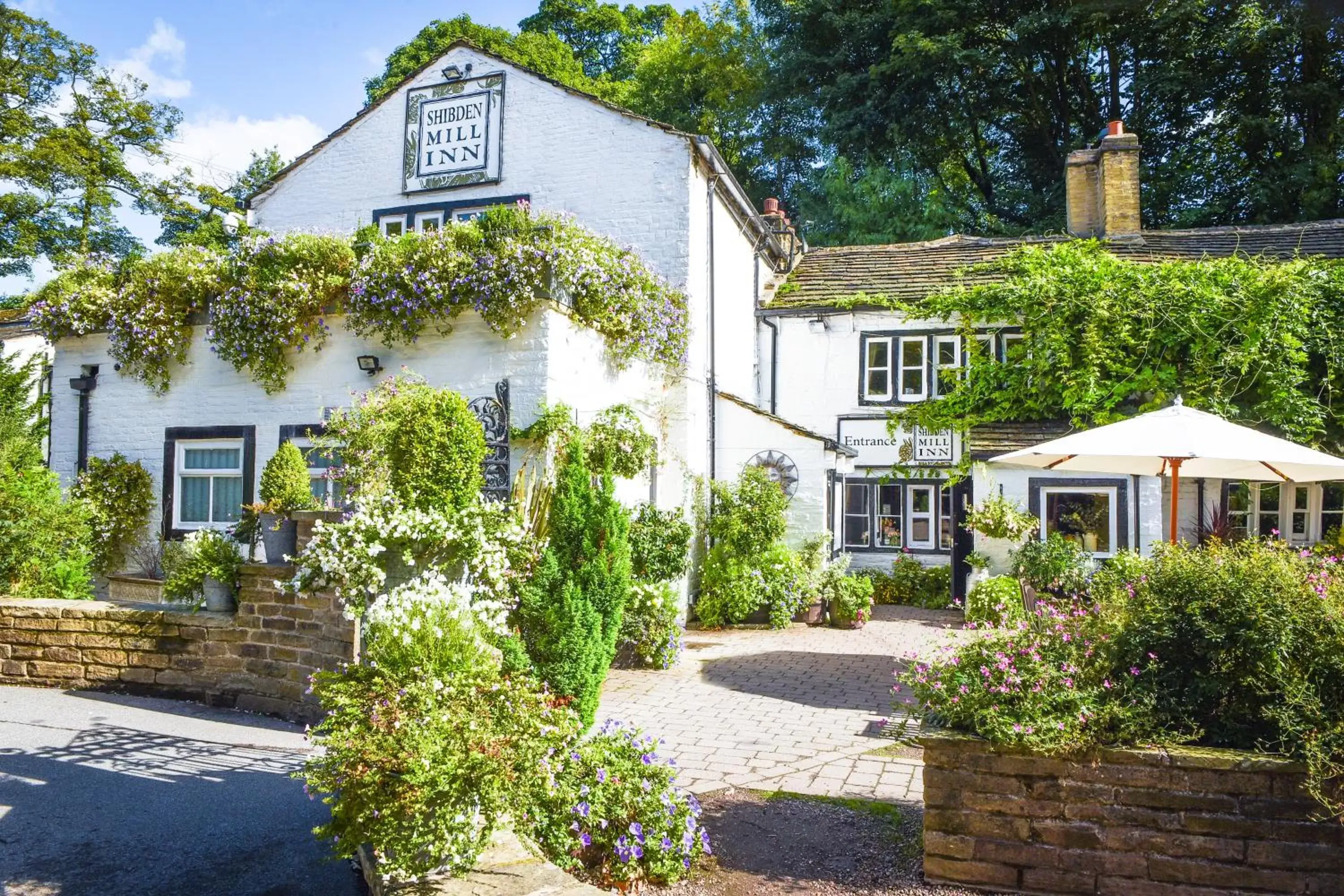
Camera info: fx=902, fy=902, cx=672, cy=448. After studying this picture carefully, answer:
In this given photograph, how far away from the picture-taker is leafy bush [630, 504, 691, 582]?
36.8 feet

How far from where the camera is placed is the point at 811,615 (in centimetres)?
1390

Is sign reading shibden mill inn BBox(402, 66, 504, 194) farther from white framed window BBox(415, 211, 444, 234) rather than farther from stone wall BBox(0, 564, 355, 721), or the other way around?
stone wall BBox(0, 564, 355, 721)

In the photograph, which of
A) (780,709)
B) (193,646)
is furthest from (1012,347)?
(193,646)

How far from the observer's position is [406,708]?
4250mm

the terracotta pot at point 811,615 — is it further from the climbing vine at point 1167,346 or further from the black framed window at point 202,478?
the black framed window at point 202,478

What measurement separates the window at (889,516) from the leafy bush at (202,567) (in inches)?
476

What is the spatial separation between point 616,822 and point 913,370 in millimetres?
14056

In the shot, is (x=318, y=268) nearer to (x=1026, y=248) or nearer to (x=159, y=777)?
(x=159, y=777)

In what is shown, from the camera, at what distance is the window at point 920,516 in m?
17.3

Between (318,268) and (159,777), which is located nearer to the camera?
(159,777)

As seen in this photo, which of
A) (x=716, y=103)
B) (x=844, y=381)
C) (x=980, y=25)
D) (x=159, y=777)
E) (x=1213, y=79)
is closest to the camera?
(x=159, y=777)

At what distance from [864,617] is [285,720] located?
8.66m

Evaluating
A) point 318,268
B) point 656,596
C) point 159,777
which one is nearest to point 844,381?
point 656,596

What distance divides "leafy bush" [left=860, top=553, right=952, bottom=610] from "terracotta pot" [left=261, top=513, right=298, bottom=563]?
438 inches
